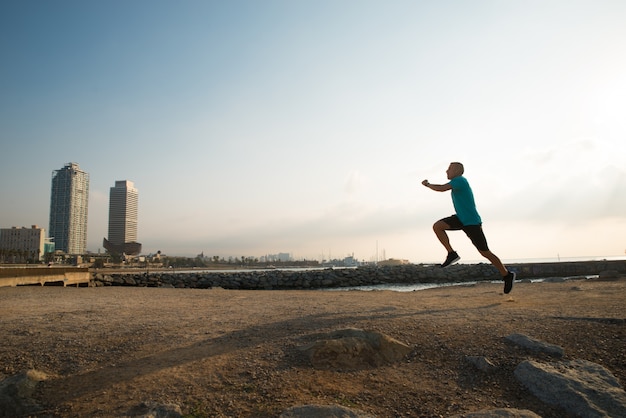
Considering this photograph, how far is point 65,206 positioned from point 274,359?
223607mm

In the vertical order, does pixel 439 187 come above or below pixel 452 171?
below

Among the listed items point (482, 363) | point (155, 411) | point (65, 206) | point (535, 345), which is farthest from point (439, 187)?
point (65, 206)

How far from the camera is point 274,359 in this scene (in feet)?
11.9

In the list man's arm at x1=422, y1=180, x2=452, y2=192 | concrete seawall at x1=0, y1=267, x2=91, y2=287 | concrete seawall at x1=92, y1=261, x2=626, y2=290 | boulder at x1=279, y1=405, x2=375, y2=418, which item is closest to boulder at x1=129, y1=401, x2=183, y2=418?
boulder at x1=279, y1=405, x2=375, y2=418

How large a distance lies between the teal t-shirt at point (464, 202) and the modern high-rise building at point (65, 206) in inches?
8639

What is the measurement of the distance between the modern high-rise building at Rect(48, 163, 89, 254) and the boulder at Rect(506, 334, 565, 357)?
22168cm

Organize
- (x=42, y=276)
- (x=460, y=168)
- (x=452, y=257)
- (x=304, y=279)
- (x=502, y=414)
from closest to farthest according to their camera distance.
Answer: (x=502, y=414), (x=460, y=168), (x=452, y=257), (x=42, y=276), (x=304, y=279)

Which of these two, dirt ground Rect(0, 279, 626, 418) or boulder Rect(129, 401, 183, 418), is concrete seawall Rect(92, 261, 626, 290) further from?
boulder Rect(129, 401, 183, 418)

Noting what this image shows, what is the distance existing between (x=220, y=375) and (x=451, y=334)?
8.17 feet

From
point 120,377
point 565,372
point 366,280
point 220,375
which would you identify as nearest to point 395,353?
point 565,372

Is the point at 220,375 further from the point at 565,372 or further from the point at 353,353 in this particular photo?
the point at 565,372

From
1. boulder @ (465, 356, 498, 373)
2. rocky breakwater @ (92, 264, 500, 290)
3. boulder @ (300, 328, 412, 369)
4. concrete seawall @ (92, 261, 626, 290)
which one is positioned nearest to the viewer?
boulder @ (465, 356, 498, 373)

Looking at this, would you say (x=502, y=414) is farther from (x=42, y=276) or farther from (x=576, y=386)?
(x=42, y=276)

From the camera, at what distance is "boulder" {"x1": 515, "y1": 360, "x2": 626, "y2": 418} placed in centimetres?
281
